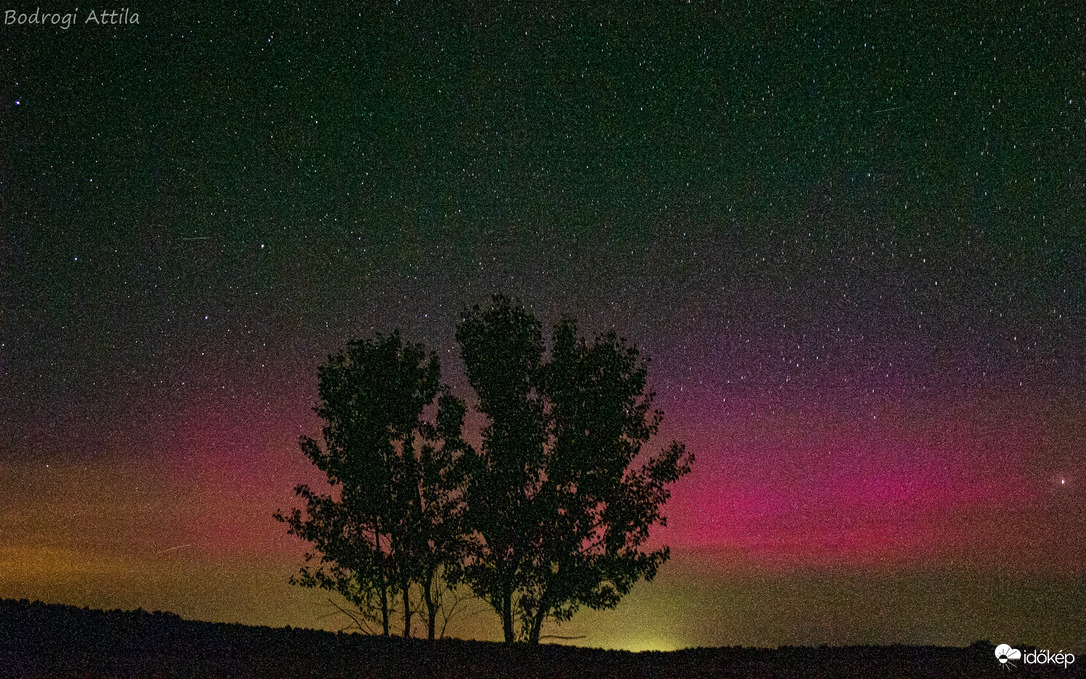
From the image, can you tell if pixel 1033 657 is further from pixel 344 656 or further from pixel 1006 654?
pixel 344 656

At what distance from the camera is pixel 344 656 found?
22.6 meters

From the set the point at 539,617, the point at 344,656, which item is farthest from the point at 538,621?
the point at 344,656

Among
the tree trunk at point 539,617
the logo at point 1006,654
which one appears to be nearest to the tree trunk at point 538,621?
the tree trunk at point 539,617

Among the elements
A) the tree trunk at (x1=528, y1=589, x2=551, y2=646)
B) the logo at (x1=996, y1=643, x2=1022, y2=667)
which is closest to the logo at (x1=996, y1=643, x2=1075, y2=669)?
the logo at (x1=996, y1=643, x2=1022, y2=667)

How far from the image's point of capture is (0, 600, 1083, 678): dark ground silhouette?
20.2 metres

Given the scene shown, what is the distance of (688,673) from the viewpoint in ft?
70.7

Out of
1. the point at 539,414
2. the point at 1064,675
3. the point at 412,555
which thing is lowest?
the point at 1064,675

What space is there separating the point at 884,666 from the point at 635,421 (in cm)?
1126

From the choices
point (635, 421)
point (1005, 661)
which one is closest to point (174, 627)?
point (635, 421)

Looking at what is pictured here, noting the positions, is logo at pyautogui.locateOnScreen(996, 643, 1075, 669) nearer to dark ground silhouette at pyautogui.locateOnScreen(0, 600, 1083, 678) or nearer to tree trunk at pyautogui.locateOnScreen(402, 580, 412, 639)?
dark ground silhouette at pyautogui.locateOnScreen(0, 600, 1083, 678)

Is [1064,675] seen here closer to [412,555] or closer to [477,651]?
[477,651]

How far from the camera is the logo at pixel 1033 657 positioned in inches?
882

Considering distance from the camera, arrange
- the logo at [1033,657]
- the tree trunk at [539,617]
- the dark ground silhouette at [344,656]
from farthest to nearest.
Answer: the tree trunk at [539,617], the logo at [1033,657], the dark ground silhouette at [344,656]

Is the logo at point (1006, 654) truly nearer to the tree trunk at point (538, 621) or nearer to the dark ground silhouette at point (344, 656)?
the dark ground silhouette at point (344, 656)
